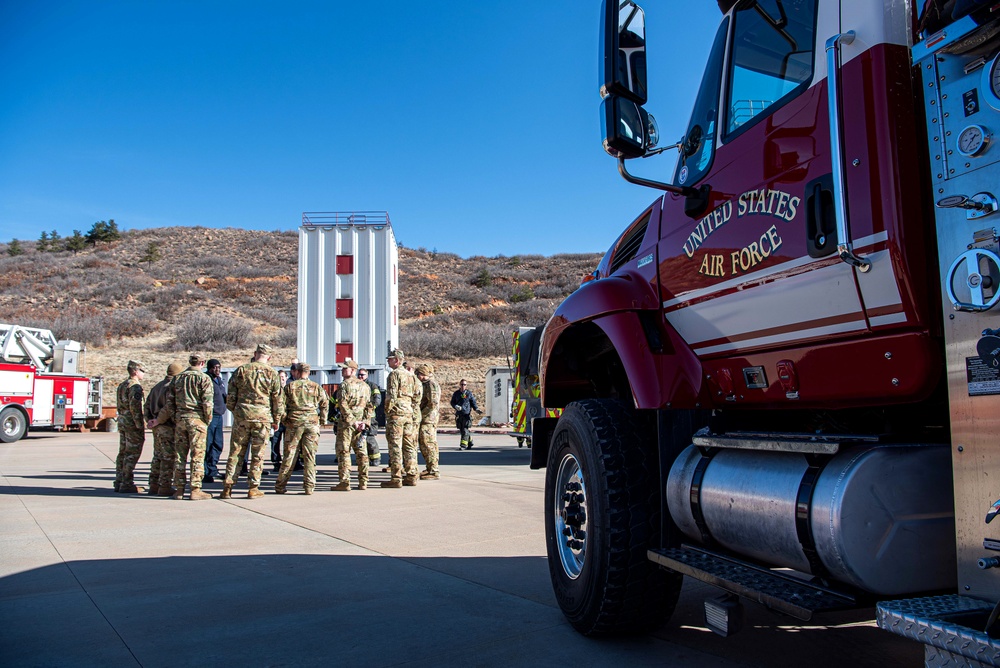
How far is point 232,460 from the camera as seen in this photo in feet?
29.2

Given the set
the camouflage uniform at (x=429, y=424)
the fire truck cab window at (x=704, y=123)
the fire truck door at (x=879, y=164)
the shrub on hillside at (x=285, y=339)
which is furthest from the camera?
the shrub on hillside at (x=285, y=339)

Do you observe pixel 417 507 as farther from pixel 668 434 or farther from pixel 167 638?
pixel 668 434

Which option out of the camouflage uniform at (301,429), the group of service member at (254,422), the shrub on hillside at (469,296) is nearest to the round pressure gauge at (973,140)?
the group of service member at (254,422)

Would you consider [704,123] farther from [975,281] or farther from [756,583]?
[756,583]

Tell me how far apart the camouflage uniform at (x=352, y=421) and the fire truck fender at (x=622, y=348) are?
5.91m

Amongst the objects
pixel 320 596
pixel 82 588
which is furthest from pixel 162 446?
pixel 320 596

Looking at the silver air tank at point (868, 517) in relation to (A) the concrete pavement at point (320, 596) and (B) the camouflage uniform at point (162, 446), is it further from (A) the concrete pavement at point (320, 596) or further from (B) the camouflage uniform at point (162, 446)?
(B) the camouflage uniform at point (162, 446)

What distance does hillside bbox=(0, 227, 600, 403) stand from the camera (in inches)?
1331

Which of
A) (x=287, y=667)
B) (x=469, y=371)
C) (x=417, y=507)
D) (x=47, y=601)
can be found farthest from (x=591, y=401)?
(x=469, y=371)

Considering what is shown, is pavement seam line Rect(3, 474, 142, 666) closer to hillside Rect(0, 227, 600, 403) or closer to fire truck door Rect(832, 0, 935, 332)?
fire truck door Rect(832, 0, 935, 332)

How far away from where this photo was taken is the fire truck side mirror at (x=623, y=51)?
2.83 m

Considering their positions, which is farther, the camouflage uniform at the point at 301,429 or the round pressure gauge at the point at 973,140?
the camouflage uniform at the point at 301,429

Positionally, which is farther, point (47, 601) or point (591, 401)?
point (47, 601)

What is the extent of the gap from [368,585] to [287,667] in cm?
138
